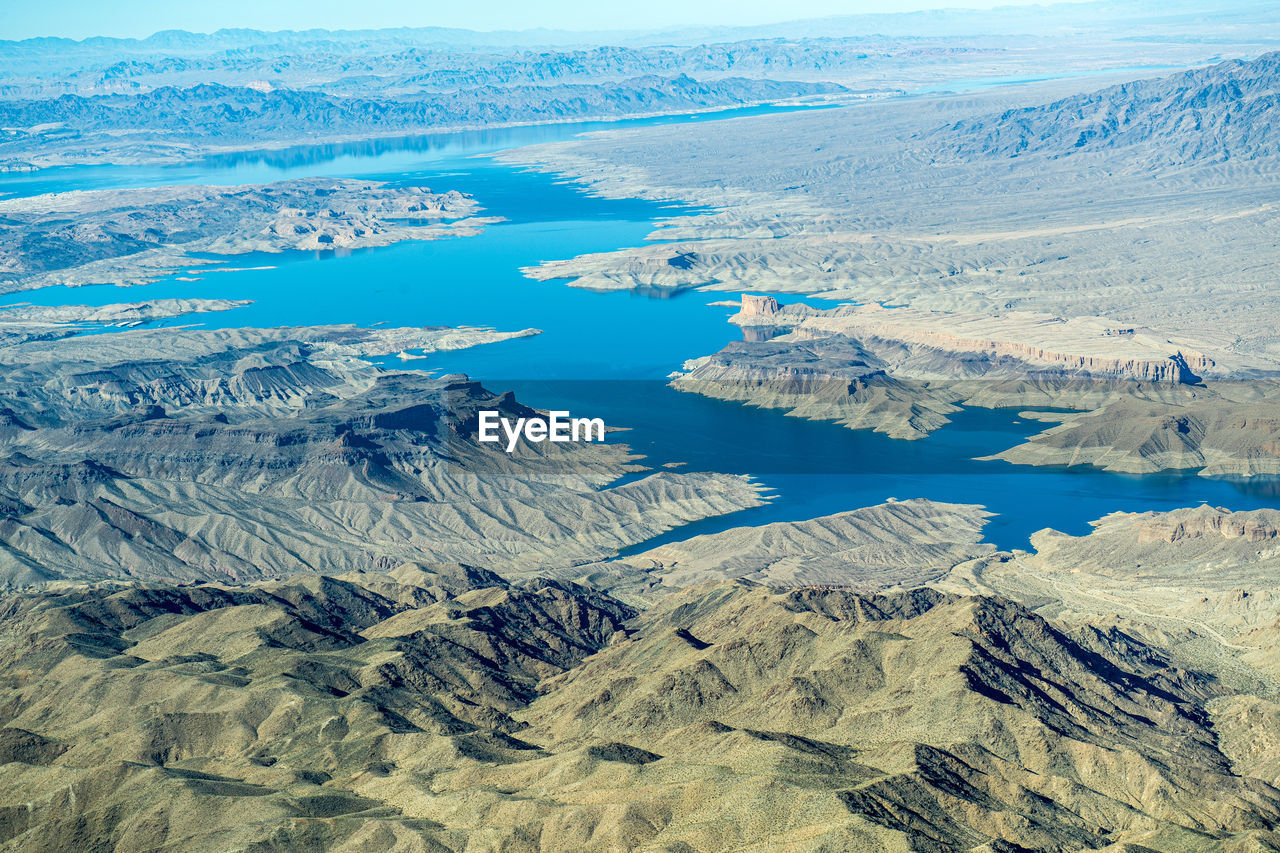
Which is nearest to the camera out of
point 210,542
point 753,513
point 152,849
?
point 152,849

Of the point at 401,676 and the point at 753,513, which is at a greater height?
the point at 401,676

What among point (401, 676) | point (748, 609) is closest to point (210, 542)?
point (401, 676)

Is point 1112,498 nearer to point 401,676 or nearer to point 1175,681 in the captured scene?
point 1175,681

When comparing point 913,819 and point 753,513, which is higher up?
point 913,819

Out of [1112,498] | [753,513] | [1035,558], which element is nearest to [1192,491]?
[1112,498]

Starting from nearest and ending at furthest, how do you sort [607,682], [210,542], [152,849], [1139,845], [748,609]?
[1139,845]
[152,849]
[607,682]
[748,609]
[210,542]

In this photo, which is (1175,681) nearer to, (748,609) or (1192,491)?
(748,609)

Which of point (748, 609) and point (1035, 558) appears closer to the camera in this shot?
point (748, 609)

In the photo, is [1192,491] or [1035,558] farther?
[1192,491]

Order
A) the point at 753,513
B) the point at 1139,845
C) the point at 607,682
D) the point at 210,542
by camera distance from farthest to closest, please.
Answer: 1. the point at 753,513
2. the point at 210,542
3. the point at 607,682
4. the point at 1139,845
